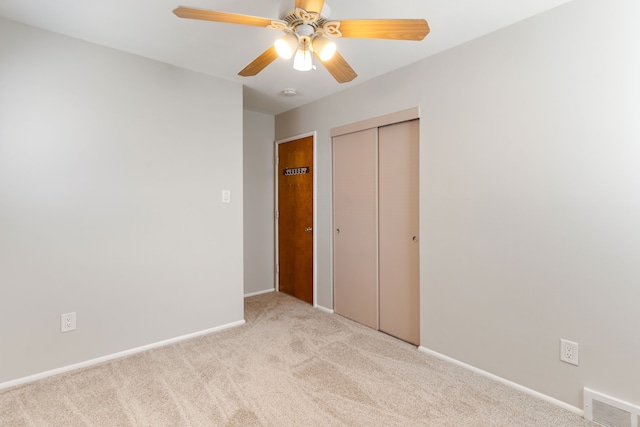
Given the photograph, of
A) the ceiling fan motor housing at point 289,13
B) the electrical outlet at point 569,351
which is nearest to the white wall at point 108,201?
the ceiling fan motor housing at point 289,13

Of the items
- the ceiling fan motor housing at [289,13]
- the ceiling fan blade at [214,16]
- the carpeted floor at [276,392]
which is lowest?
the carpeted floor at [276,392]

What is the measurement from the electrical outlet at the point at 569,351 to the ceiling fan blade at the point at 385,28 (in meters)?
1.90

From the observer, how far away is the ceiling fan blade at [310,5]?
1375mm

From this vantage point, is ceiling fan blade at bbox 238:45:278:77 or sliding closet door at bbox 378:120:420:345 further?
sliding closet door at bbox 378:120:420:345

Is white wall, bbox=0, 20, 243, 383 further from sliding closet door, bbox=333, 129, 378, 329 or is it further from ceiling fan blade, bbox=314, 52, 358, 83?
ceiling fan blade, bbox=314, 52, 358, 83

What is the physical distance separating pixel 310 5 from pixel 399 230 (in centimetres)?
196

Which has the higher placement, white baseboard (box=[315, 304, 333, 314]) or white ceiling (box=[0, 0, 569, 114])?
white ceiling (box=[0, 0, 569, 114])

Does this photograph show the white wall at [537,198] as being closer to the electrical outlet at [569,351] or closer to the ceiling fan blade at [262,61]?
the electrical outlet at [569,351]

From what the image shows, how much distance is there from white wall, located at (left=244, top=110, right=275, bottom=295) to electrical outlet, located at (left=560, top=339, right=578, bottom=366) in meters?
3.24

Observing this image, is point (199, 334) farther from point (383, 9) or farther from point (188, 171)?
point (383, 9)

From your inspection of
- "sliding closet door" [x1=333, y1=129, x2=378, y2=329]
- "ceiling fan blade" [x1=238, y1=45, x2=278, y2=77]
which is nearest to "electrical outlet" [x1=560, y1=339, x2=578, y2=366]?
"sliding closet door" [x1=333, y1=129, x2=378, y2=329]

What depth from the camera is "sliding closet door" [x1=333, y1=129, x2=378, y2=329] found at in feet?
10.1

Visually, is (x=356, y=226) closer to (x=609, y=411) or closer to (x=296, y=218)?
(x=296, y=218)

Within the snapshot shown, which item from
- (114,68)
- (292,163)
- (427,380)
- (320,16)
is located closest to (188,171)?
(114,68)
